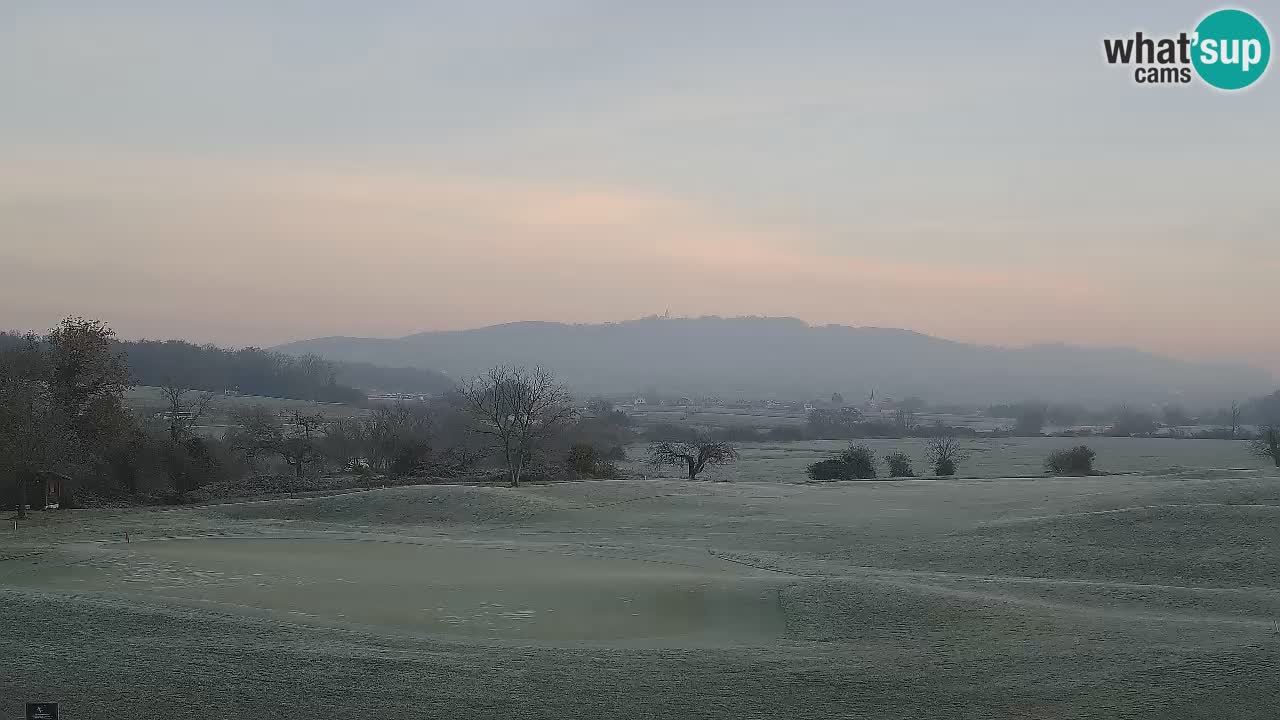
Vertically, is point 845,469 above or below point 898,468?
above

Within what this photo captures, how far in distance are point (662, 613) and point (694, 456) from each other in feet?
158

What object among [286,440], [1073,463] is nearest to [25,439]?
[286,440]

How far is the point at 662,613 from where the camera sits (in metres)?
17.7

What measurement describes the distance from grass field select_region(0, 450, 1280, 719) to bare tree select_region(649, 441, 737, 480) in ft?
91.6

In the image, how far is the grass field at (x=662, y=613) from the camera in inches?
453

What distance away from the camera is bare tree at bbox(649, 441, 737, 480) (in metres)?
62.7

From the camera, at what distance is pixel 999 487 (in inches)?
1681

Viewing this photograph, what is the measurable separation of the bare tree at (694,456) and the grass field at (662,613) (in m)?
27.9

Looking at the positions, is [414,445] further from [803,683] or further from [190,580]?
[803,683]

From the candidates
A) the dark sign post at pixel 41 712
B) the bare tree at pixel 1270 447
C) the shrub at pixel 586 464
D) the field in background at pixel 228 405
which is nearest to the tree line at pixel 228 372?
the field in background at pixel 228 405

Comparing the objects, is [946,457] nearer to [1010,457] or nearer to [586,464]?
[1010,457]

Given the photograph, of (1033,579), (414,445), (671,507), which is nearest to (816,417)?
(414,445)

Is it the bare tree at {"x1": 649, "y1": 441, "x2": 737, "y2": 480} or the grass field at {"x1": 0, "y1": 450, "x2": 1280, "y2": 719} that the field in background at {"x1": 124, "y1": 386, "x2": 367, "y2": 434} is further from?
the grass field at {"x1": 0, "y1": 450, "x2": 1280, "y2": 719}

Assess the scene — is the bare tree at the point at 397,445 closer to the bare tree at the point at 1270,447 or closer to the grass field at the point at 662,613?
the grass field at the point at 662,613
